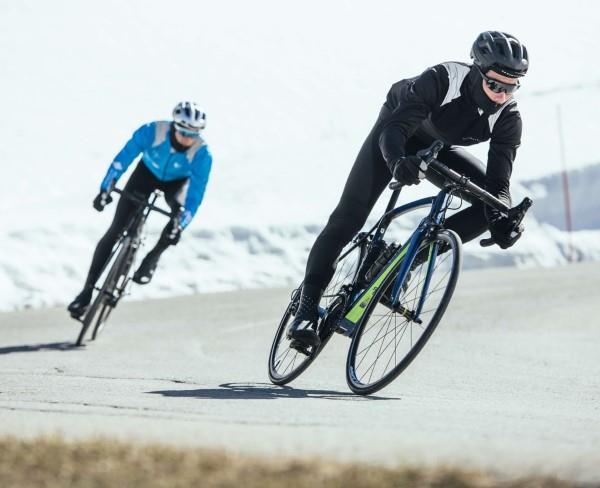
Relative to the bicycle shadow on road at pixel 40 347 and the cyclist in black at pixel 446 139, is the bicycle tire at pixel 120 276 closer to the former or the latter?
the bicycle shadow on road at pixel 40 347

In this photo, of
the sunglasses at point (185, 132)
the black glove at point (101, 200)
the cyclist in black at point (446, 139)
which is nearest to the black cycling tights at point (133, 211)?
the black glove at point (101, 200)

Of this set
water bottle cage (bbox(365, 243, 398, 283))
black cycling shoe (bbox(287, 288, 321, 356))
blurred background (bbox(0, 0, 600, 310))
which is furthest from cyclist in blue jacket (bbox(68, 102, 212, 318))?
water bottle cage (bbox(365, 243, 398, 283))

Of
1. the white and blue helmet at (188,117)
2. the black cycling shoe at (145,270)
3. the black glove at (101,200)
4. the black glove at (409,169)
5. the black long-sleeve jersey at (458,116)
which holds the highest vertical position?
the white and blue helmet at (188,117)

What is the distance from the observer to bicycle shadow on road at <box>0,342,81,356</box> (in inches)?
364

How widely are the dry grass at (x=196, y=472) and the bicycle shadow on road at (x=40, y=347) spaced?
18.2ft

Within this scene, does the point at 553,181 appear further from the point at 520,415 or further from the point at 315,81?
the point at 520,415

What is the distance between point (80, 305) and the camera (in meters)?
9.89

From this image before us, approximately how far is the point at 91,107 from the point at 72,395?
65.4 ft

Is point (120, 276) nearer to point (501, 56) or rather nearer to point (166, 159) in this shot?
point (166, 159)

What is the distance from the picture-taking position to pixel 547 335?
9.98 m

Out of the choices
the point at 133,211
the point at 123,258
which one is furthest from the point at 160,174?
the point at 123,258

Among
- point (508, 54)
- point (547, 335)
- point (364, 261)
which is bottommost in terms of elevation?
point (547, 335)

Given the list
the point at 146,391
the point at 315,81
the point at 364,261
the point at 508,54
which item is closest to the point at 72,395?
the point at 146,391

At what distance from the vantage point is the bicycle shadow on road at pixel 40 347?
923 cm
